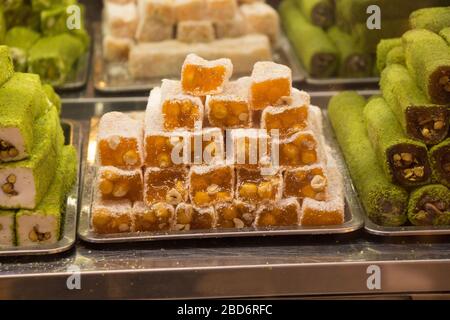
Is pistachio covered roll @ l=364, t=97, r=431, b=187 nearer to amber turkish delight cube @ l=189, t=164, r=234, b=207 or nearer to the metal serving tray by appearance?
the metal serving tray

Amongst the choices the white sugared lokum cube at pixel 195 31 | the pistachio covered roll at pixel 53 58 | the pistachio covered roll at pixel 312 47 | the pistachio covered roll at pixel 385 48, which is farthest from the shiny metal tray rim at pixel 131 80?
the pistachio covered roll at pixel 385 48

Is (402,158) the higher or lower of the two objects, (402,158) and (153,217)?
the higher

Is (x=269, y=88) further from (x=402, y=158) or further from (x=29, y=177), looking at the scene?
(x=29, y=177)

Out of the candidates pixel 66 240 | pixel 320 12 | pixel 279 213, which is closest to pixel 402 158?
pixel 279 213

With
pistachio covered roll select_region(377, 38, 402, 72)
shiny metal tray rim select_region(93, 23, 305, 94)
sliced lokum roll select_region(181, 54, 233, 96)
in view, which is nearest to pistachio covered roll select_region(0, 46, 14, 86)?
sliced lokum roll select_region(181, 54, 233, 96)

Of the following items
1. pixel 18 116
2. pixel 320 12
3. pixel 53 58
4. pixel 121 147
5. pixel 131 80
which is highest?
pixel 320 12

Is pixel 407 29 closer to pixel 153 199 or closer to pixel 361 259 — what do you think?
pixel 361 259
